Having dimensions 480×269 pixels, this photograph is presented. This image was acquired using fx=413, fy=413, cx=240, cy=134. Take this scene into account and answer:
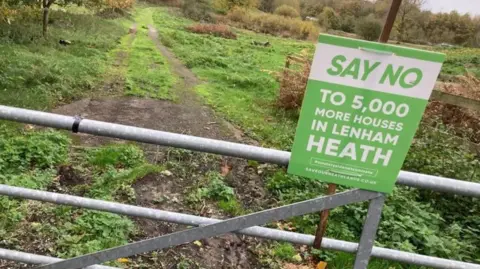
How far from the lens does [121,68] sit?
42.5ft

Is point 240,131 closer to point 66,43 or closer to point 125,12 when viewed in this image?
point 66,43

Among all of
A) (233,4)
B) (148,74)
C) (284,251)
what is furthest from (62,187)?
(233,4)

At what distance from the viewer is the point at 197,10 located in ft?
128

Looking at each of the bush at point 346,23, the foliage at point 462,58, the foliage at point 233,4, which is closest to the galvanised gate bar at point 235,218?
the bush at point 346,23

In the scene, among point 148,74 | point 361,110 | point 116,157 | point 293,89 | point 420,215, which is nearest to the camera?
point 361,110

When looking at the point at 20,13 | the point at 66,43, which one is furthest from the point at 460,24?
the point at 20,13

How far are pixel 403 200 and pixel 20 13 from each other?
15.2m

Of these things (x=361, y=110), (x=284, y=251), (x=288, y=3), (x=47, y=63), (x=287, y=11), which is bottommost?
(x=47, y=63)

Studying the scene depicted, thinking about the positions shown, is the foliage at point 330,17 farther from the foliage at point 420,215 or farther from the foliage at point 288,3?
the foliage at point 288,3

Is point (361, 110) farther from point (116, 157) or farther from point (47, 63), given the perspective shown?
point (47, 63)

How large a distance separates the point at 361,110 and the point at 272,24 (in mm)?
36189

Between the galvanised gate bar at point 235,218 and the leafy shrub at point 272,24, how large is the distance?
31.0 m

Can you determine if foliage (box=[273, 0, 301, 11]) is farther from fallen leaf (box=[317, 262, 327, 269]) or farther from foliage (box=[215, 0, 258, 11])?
fallen leaf (box=[317, 262, 327, 269])

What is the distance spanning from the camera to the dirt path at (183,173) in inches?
160
